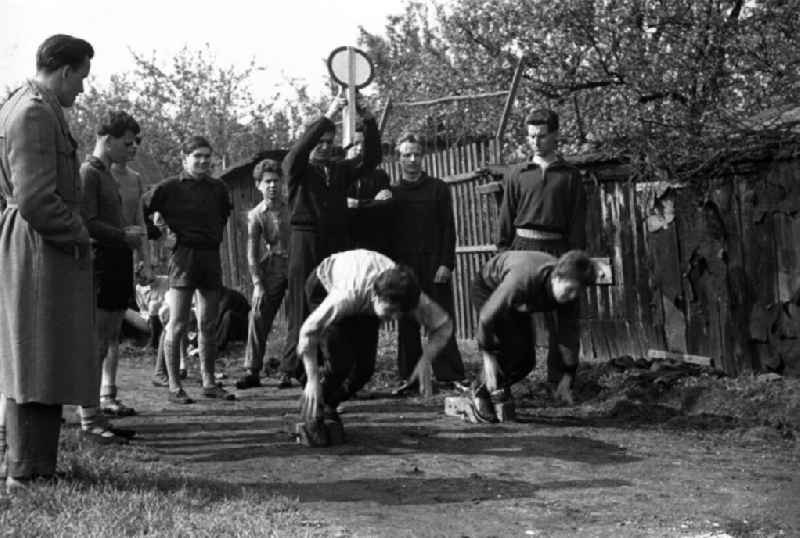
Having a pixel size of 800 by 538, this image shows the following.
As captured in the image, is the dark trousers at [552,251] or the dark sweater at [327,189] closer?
the dark trousers at [552,251]

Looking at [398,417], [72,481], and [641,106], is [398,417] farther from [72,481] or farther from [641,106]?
[641,106]

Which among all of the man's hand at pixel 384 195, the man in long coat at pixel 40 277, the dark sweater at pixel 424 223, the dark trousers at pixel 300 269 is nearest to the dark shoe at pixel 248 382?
the dark trousers at pixel 300 269

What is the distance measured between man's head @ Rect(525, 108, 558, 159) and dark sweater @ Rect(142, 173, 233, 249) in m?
2.58

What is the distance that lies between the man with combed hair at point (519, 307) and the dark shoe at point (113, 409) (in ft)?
8.33

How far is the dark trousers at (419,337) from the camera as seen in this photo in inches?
337

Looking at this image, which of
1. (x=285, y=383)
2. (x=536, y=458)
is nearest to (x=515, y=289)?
(x=536, y=458)

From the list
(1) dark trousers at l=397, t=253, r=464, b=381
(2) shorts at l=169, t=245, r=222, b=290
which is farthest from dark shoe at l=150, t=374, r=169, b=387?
(1) dark trousers at l=397, t=253, r=464, b=381

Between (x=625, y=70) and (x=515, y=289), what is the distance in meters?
7.49

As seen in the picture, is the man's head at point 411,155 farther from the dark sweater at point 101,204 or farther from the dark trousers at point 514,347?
the dark sweater at point 101,204

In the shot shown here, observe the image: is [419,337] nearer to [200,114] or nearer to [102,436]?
[102,436]

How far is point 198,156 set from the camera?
8289 millimetres

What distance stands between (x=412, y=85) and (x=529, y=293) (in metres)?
18.6

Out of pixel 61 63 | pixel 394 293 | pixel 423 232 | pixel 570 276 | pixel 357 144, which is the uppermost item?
pixel 357 144

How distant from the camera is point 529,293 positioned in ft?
22.3
